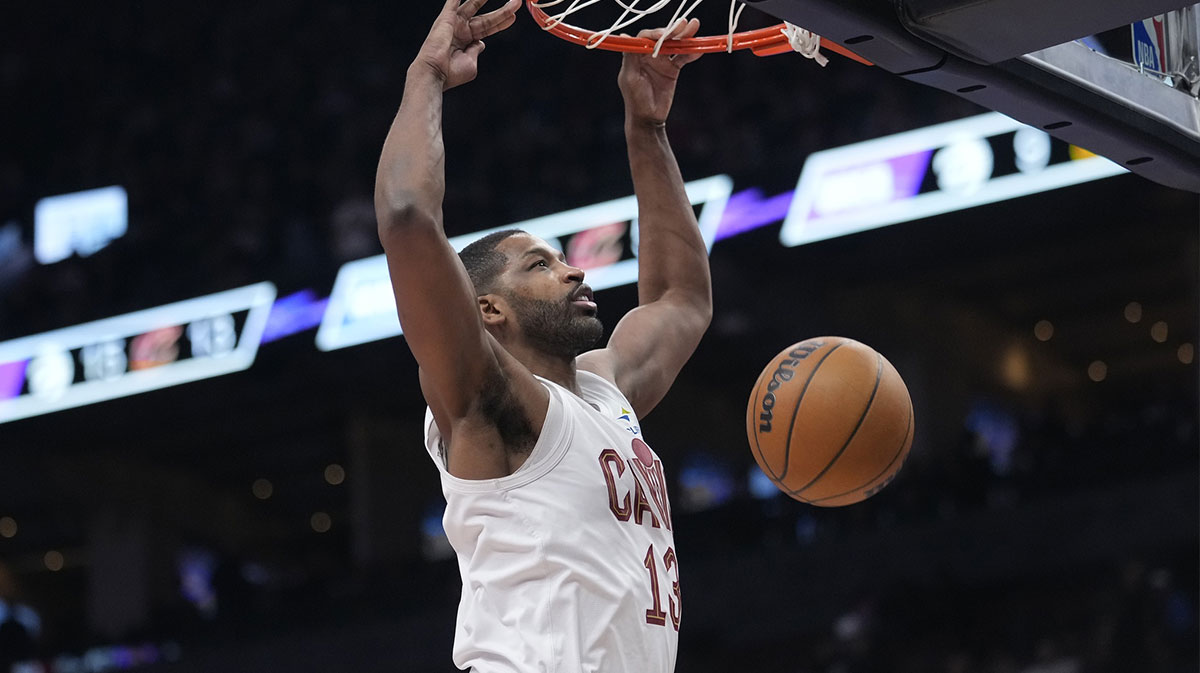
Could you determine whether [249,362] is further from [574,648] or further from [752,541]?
[574,648]

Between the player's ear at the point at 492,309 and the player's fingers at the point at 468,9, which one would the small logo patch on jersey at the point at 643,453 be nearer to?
the player's ear at the point at 492,309

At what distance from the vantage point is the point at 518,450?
3031mm

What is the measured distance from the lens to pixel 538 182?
44.4 ft

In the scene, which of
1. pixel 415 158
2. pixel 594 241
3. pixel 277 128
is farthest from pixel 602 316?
pixel 415 158

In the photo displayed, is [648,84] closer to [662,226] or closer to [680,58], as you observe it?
[680,58]

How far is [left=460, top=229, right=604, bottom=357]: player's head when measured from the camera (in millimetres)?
3281

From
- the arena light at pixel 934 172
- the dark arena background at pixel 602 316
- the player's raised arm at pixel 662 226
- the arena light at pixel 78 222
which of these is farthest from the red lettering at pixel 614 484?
the arena light at pixel 78 222

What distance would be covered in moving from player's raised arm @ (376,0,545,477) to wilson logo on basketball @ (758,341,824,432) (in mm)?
1096

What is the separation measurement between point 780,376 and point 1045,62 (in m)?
1.21

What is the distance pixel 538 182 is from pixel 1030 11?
1086 centimetres

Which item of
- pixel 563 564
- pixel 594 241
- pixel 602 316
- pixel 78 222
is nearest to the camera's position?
pixel 563 564

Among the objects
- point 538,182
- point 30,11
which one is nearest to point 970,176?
point 538,182

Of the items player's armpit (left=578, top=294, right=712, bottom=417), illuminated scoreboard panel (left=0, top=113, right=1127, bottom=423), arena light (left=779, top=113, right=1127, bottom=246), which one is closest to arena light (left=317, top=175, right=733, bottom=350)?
illuminated scoreboard panel (left=0, top=113, right=1127, bottom=423)

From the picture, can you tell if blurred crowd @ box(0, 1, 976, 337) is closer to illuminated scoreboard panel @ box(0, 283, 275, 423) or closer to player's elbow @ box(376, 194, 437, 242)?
illuminated scoreboard panel @ box(0, 283, 275, 423)
